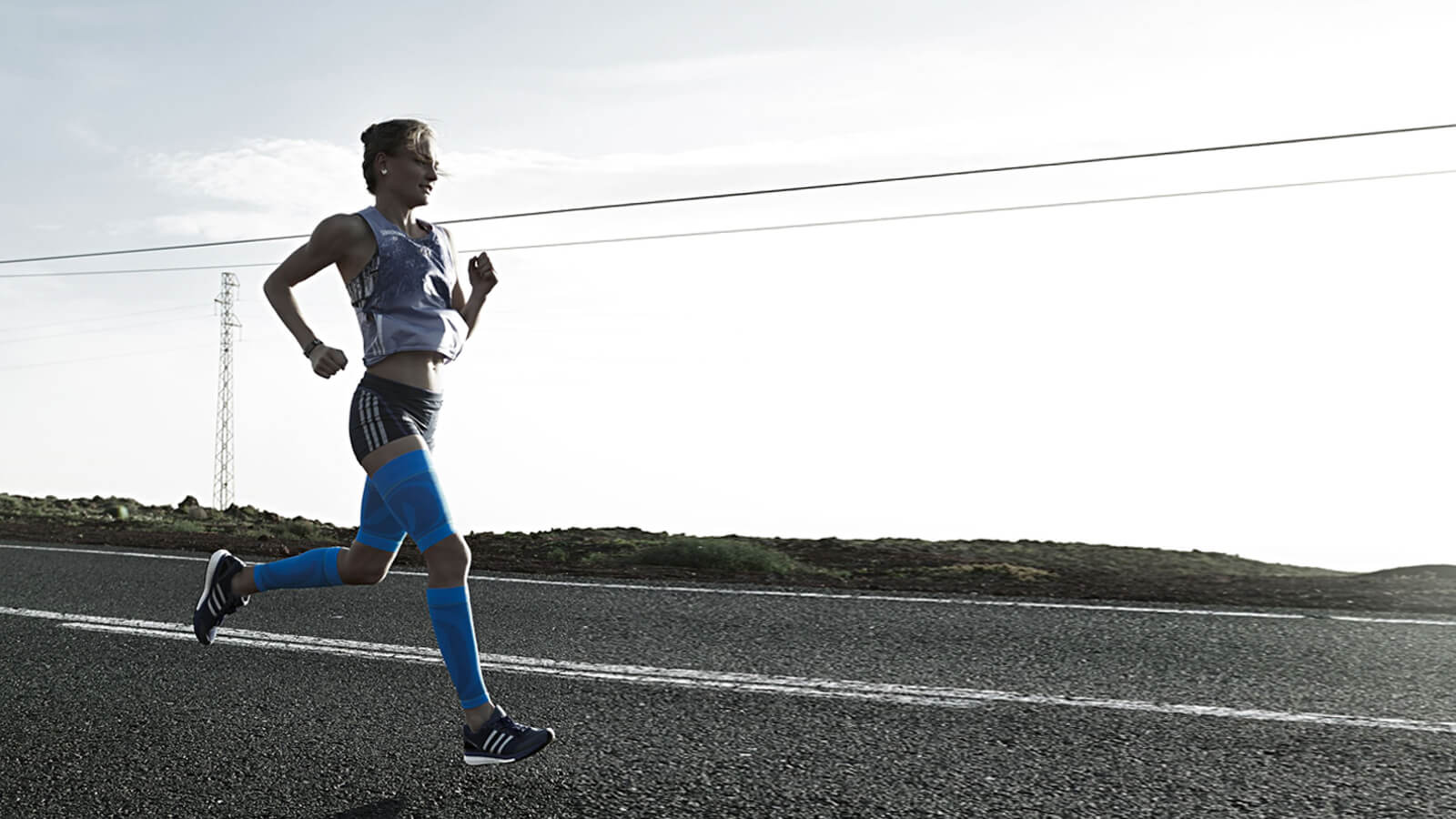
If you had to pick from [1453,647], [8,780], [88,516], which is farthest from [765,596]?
[88,516]

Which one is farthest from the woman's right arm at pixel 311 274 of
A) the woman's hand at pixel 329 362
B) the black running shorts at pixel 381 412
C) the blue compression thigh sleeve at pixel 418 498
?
the blue compression thigh sleeve at pixel 418 498

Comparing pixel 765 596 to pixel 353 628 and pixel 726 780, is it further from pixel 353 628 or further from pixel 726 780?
pixel 726 780

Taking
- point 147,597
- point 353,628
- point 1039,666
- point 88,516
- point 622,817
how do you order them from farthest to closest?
point 88,516, point 147,597, point 353,628, point 1039,666, point 622,817

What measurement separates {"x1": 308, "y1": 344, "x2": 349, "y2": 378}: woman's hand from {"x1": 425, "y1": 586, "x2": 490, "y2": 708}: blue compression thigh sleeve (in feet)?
2.53

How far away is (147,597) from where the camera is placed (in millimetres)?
6852

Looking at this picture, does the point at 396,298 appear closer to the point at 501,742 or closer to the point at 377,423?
the point at 377,423

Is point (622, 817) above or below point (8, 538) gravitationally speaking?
below

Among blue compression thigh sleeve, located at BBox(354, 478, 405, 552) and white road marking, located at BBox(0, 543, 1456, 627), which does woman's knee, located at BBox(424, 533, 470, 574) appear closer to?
blue compression thigh sleeve, located at BBox(354, 478, 405, 552)

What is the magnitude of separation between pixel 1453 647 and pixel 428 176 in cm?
508

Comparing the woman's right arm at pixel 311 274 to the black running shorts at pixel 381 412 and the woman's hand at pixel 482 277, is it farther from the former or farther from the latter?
the woman's hand at pixel 482 277

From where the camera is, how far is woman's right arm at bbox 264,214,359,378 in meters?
3.61

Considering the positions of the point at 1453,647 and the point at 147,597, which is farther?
the point at 147,597

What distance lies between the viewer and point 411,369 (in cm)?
371

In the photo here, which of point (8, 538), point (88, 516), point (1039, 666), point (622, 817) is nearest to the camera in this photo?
point (622, 817)
